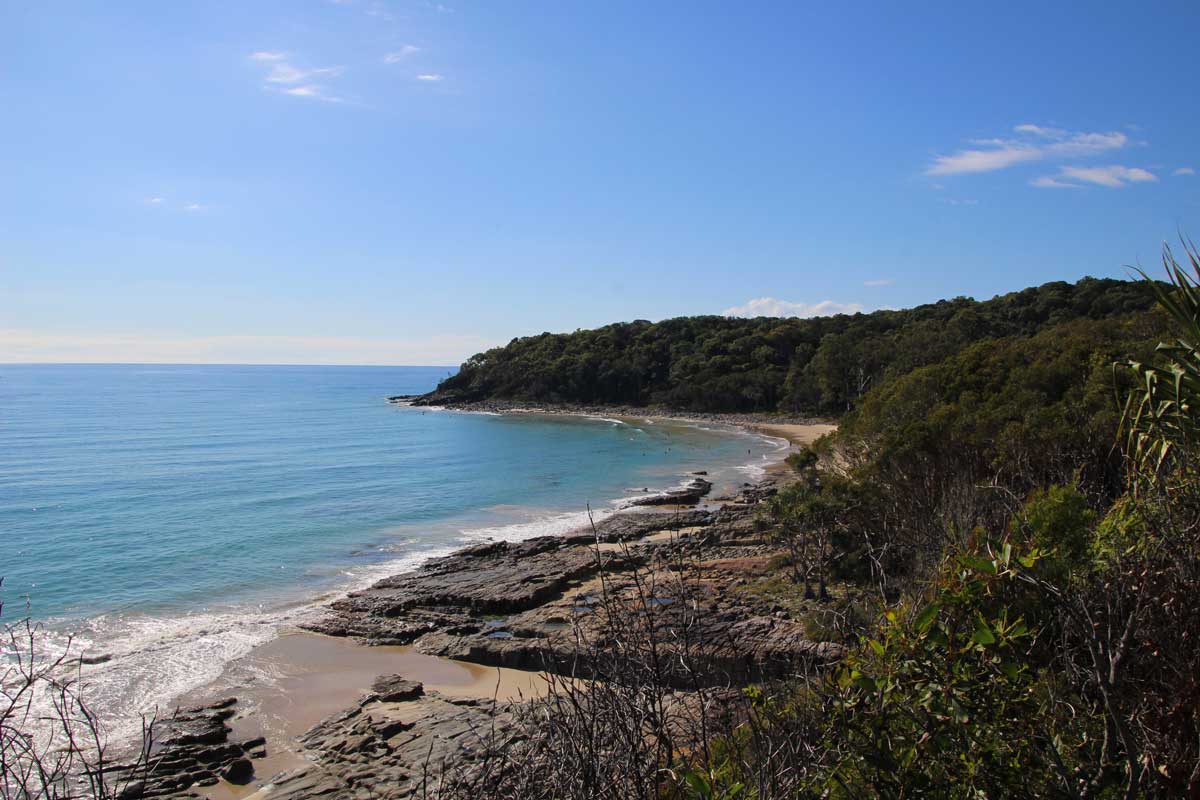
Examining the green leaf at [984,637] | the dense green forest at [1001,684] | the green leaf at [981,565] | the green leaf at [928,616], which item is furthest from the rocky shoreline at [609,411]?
the green leaf at [984,637]

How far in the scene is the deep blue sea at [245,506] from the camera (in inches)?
822

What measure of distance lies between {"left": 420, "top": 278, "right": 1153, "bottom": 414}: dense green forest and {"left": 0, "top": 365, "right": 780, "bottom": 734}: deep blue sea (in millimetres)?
11398

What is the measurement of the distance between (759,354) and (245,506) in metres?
64.4

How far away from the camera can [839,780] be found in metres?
3.76

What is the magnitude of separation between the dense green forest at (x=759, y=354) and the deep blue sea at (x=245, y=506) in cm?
1140

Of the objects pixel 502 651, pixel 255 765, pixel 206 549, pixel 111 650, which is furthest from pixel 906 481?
pixel 206 549

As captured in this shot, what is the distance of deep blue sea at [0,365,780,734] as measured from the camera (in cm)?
2088

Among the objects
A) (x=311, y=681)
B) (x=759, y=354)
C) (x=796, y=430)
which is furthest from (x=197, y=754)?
(x=759, y=354)

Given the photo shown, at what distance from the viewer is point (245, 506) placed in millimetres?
35125

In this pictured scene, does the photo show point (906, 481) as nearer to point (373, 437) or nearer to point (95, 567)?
point (95, 567)

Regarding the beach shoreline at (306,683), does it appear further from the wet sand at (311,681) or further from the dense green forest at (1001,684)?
the dense green forest at (1001,684)

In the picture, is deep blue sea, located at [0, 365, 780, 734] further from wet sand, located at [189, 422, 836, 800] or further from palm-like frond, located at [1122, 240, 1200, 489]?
palm-like frond, located at [1122, 240, 1200, 489]

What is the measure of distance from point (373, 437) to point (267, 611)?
44.3 meters

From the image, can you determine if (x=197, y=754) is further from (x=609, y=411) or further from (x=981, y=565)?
(x=609, y=411)
